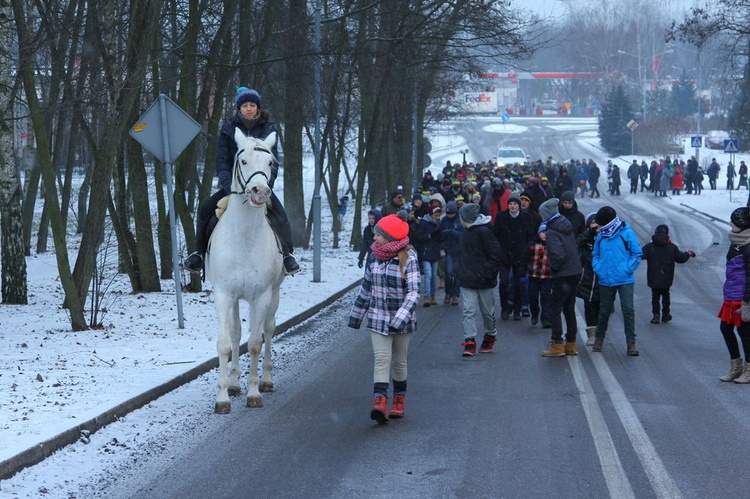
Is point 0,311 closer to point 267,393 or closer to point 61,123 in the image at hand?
point 267,393

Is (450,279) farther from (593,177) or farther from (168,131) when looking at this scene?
(593,177)

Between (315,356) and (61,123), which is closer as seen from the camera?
(315,356)

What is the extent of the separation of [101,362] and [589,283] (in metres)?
6.21

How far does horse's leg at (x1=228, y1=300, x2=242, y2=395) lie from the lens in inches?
432

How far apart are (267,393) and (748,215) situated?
4928 millimetres

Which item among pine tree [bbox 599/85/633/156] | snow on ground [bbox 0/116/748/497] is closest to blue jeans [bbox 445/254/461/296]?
snow on ground [bbox 0/116/748/497]

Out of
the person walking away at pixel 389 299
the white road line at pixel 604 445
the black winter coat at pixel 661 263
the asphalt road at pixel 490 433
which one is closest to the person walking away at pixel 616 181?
the black winter coat at pixel 661 263

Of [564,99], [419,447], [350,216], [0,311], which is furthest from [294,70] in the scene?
[564,99]

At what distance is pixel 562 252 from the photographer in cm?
1398

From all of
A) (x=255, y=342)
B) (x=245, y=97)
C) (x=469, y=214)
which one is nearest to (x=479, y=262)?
(x=469, y=214)

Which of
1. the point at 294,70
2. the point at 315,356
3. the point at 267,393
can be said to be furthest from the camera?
the point at 294,70

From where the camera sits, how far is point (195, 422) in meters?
9.82

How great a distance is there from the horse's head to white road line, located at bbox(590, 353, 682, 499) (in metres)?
A: 3.46

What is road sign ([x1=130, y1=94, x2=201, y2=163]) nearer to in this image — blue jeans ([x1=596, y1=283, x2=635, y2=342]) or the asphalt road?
the asphalt road
